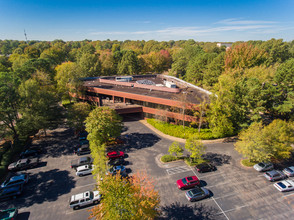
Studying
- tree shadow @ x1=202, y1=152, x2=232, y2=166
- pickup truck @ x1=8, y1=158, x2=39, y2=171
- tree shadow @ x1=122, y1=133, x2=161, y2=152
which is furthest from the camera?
tree shadow @ x1=122, y1=133, x2=161, y2=152

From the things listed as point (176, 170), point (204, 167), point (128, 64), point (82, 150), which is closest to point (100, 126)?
point (82, 150)

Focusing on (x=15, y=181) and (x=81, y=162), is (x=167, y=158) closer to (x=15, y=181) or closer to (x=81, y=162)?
(x=81, y=162)

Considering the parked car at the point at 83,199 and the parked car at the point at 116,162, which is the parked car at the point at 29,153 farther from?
the parked car at the point at 83,199

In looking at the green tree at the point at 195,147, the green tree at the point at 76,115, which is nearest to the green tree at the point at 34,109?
the green tree at the point at 76,115

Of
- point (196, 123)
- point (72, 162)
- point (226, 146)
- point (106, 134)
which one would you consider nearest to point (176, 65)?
point (196, 123)

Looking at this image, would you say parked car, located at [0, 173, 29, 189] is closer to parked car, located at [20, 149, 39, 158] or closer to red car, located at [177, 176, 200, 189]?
parked car, located at [20, 149, 39, 158]

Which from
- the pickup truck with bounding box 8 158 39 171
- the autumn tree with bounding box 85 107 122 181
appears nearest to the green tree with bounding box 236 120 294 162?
the autumn tree with bounding box 85 107 122 181
